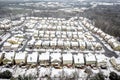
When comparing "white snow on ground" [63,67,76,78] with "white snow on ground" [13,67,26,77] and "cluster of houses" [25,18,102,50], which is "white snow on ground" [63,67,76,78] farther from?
"cluster of houses" [25,18,102,50]

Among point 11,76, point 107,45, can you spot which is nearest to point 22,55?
point 11,76

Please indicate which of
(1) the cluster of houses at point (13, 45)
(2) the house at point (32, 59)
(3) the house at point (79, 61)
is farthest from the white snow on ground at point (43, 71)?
(1) the cluster of houses at point (13, 45)

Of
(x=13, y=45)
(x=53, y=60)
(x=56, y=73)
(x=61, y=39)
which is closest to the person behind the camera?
(x=56, y=73)

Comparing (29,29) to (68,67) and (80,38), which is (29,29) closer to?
(80,38)

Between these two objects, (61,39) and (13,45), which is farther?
(61,39)

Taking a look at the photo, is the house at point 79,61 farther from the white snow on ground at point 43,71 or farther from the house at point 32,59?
the house at point 32,59

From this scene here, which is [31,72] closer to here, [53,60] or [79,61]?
[53,60]

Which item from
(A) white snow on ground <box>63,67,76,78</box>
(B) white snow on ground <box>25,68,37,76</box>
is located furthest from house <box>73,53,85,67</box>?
(B) white snow on ground <box>25,68,37,76</box>

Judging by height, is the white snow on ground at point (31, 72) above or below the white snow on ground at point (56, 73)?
above

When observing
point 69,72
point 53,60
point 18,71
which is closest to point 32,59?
point 18,71

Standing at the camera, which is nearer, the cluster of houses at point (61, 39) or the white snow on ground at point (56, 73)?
the white snow on ground at point (56, 73)

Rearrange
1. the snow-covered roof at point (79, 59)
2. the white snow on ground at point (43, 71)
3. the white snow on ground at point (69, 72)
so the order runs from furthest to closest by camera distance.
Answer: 1. the snow-covered roof at point (79, 59)
2. the white snow on ground at point (43, 71)
3. the white snow on ground at point (69, 72)

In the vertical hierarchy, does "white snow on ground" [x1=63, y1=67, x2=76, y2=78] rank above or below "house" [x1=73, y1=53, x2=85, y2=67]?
below
